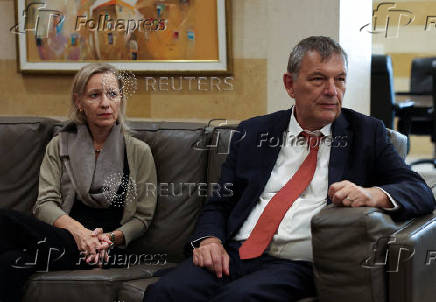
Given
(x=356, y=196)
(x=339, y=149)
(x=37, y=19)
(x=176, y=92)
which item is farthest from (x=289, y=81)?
(x=37, y=19)

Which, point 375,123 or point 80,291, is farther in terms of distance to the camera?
point 80,291

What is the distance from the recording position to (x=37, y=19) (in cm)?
389

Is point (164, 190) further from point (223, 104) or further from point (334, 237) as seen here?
point (334, 237)

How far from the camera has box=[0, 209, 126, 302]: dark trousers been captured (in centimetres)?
265

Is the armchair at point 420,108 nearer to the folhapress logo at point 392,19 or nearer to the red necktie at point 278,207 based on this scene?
the folhapress logo at point 392,19

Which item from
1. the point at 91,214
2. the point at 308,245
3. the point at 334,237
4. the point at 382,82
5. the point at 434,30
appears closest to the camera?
the point at 334,237

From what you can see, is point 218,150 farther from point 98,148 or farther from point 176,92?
point 176,92

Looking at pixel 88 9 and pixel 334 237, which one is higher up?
pixel 88 9

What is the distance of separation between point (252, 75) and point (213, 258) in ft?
4.68

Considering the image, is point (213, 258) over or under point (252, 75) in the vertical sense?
under

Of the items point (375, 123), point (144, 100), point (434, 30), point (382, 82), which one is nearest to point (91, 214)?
point (144, 100)

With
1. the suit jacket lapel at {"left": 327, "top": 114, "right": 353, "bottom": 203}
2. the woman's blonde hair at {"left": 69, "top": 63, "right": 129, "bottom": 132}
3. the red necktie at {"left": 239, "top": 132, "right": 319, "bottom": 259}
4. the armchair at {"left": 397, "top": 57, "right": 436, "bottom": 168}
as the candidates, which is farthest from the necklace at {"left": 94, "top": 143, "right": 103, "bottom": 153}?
the armchair at {"left": 397, "top": 57, "right": 436, "bottom": 168}

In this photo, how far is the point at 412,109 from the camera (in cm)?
632

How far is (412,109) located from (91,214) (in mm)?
4079
